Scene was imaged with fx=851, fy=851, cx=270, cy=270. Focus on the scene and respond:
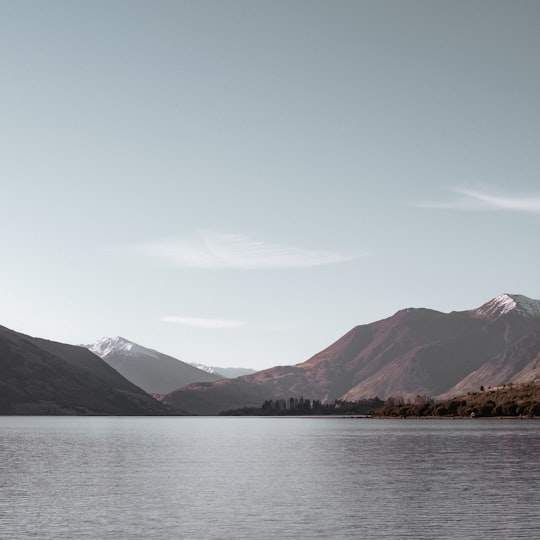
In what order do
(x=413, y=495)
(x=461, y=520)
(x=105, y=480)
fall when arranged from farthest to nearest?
(x=105, y=480)
(x=413, y=495)
(x=461, y=520)

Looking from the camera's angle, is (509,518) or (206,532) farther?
(509,518)

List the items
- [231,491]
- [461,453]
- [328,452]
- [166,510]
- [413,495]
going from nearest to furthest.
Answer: [166,510], [413,495], [231,491], [461,453], [328,452]

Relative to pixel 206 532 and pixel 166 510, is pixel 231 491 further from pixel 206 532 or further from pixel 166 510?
Answer: pixel 206 532

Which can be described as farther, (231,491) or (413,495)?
(231,491)

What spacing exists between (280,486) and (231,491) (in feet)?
26.6

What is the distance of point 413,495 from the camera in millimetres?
96688

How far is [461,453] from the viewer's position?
17500 cm

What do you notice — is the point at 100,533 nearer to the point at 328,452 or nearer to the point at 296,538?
the point at 296,538

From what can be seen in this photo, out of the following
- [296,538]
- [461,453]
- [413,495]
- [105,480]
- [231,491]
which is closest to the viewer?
[296,538]

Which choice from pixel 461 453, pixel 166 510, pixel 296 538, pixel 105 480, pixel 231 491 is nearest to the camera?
pixel 296 538

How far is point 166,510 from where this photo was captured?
281 feet

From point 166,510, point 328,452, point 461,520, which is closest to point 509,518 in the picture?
point 461,520

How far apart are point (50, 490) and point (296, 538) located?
154ft

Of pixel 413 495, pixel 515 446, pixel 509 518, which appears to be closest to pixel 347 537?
pixel 509 518
